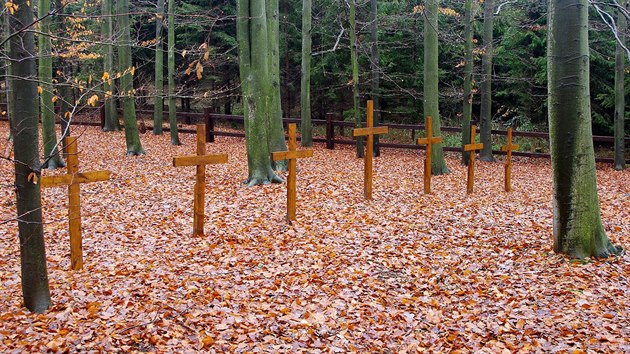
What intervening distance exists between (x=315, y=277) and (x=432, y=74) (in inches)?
385

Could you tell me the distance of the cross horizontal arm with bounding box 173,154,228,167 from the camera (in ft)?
25.2

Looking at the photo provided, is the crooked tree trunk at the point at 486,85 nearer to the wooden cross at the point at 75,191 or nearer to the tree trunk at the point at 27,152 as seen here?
the wooden cross at the point at 75,191

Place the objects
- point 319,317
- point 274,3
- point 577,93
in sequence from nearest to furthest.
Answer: point 319,317, point 577,93, point 274,3

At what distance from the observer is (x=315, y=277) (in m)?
6.73

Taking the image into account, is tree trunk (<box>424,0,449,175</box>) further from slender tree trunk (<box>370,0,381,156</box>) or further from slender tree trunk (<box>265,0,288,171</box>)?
slender tree trunk (<box>265,0,288,171</box>)

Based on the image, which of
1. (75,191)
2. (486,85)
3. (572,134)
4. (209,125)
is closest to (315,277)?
(75,191)

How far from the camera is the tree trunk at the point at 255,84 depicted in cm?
1152

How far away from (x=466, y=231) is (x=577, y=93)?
9.64ft

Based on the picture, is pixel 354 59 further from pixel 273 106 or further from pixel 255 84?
pixel 255 84

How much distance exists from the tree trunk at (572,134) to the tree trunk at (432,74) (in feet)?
24.6

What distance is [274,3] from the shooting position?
14.4m

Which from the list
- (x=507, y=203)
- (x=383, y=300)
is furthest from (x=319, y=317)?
(x=507, y=203)

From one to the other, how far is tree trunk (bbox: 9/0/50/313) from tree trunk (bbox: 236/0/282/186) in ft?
22.2

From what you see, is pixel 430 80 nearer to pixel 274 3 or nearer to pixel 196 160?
pixel 274 3
